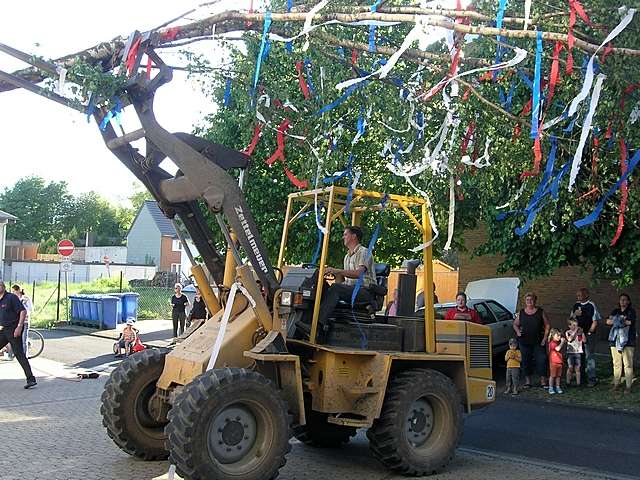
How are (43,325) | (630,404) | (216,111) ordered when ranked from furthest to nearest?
(43,325) < (216,111) < (630,404)

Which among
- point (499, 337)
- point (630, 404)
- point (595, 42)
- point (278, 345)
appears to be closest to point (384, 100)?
point (595, 42)

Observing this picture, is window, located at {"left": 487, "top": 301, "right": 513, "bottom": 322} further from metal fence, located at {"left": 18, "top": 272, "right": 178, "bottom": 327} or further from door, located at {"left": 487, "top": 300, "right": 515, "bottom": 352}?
metal fence, located at {"left": 18, "top": 272, "right": 178, "bottom": 327}

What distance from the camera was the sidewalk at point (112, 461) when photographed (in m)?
7.05

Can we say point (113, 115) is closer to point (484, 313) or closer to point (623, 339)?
point (623, 339)

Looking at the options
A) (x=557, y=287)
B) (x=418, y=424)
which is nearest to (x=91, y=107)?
(x=418, y=424)

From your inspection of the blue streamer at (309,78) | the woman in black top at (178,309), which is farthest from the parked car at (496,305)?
the woman in black top at (178,309)

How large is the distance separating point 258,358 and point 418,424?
196 cm

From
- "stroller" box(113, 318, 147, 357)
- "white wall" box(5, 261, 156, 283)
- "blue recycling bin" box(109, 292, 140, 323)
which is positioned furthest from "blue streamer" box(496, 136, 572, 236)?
"white wall" box(5, 261, 156, 283)

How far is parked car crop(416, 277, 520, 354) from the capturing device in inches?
581

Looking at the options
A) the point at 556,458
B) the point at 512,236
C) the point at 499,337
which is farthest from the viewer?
the point at 499,337

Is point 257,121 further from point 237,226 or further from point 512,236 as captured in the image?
point 512,236

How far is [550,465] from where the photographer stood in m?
7.84

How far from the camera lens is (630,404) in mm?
11641

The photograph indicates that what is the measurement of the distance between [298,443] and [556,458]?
2.93 metres
